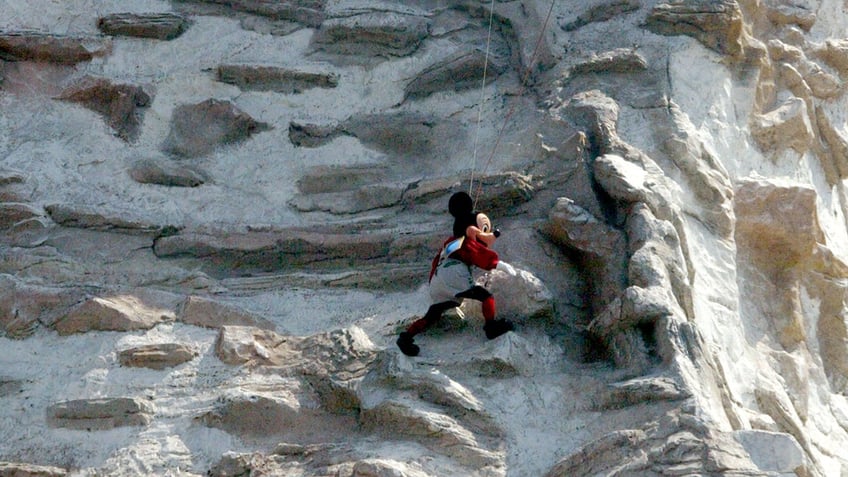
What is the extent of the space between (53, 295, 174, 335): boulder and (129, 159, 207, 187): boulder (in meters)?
1.40

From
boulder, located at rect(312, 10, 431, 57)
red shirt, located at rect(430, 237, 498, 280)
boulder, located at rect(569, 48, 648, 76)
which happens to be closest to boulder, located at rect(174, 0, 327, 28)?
boulder, located at rect(312, 10, 431, 57)

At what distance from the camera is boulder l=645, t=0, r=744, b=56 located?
9664 millimetres

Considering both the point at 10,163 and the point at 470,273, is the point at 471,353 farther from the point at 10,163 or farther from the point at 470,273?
the point at 10,163

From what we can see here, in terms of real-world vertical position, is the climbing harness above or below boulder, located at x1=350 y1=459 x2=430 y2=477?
above

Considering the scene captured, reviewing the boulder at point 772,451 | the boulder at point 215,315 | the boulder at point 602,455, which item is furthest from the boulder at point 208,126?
the boulder at point 772,451

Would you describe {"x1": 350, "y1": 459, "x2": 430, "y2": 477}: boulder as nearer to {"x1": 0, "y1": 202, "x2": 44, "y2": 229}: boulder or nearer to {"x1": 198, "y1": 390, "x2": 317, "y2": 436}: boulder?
{"x1": 198, "y1": 390, "x2": 317, "y2": 436}: boulder

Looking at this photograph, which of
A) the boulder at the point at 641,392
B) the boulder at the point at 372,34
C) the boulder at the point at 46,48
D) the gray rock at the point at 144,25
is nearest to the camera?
the boulder at the point at 641,392

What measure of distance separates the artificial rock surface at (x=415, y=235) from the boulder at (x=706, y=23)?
2cm

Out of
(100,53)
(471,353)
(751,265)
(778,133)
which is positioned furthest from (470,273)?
(100,53)

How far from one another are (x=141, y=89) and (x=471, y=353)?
3704 mm

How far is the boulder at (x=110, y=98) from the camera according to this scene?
971 cm

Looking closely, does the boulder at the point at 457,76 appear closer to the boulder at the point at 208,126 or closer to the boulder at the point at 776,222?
the boulder at the point at 208,126

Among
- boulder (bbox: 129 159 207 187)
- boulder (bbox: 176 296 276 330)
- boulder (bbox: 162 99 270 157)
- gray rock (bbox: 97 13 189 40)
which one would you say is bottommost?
Result: boulder (bbox: 176 296 276 330)

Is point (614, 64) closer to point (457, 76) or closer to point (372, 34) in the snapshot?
point (457, 76)
